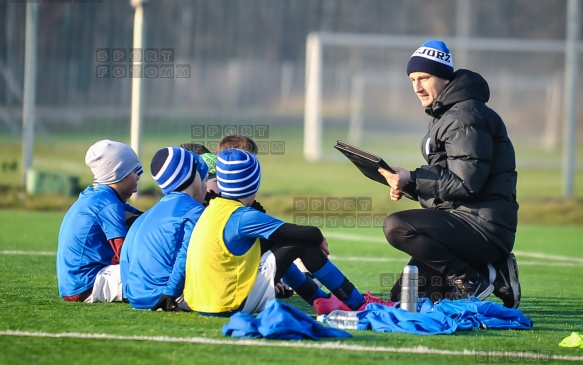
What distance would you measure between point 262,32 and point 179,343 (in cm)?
1687

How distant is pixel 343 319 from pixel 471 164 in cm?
147

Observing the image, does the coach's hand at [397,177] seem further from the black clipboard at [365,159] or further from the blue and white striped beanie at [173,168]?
the blue and white striped beanie at [173,168]

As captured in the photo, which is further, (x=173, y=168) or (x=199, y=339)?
(x=173, y=168)

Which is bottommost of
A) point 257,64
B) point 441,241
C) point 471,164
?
point 441,241

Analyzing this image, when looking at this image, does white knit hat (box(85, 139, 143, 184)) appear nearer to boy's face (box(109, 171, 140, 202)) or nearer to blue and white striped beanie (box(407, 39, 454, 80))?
boy's face (box(109, 171, 140, 202))

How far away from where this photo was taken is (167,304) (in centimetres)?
678

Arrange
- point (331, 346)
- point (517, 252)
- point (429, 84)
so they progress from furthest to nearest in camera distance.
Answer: point (517, 252), point (429, 84), point (331, 346)

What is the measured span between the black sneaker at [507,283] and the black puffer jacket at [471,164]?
0.13 meters

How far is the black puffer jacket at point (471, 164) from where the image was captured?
23.2 feet

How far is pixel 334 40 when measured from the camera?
23078mm

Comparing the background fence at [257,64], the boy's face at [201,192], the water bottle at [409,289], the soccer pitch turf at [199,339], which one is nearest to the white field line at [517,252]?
the soccer pitch turf at [199,339]

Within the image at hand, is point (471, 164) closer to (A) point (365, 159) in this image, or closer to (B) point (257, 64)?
(A) point (365, 159)

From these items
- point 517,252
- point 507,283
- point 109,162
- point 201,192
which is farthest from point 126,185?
point 517,252

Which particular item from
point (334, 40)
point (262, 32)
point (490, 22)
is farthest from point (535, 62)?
point (262, 32)
